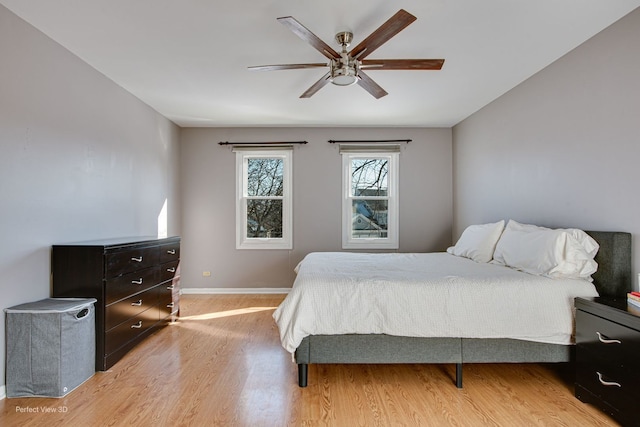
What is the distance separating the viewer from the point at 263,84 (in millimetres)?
3250

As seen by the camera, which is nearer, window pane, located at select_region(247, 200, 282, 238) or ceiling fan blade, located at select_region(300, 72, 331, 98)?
ceiling fan blade, located at select_region(300, 72, 331, 98)

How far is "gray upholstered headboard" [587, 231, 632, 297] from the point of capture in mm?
2107

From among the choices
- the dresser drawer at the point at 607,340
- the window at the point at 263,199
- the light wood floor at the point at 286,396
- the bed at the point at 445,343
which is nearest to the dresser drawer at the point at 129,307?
the light wood floor at the point at 286,396

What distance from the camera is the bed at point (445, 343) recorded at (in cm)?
212

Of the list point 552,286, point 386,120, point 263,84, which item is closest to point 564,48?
point 552,286

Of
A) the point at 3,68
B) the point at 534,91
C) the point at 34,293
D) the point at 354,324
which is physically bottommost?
the point at 354,324

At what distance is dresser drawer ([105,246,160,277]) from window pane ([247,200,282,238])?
1.84 meters

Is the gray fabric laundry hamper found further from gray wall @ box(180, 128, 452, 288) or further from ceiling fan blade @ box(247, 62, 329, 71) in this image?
gray wall @ box(180, 128, 452, 288)

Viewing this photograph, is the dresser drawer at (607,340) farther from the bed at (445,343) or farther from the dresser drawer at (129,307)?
the dresser drawer at (129,307)

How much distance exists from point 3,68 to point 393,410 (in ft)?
10.6

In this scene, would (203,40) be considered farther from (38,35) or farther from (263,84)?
(38,35)

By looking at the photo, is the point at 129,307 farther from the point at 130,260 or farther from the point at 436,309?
the point at 436,309

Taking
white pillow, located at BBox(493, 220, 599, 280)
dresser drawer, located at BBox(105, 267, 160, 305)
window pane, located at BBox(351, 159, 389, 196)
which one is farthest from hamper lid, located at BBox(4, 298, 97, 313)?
window pane, located at BBox(351, 159, 389, 196)

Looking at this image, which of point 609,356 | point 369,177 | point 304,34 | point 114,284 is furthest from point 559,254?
point 114,284
